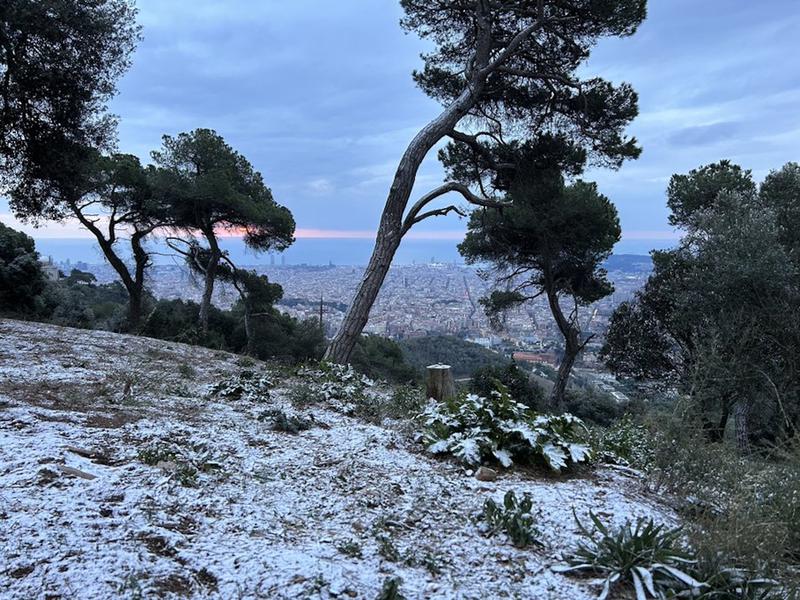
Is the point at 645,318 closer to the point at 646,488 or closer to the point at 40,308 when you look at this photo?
the point at 646,488

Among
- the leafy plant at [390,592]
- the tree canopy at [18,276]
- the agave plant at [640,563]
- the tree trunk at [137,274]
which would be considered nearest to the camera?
the leafy plant at [390,592]

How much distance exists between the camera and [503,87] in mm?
8844

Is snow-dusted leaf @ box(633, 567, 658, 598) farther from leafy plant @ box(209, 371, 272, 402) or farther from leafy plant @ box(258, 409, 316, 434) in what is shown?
leafy plant @ box(209, 371, 272, 402)

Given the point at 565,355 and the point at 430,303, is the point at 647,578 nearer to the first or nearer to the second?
the point at 565,355

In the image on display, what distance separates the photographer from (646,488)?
3182 millimetres

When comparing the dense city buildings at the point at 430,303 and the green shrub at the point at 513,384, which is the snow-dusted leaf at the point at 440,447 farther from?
the green shrub at the point at 513,384

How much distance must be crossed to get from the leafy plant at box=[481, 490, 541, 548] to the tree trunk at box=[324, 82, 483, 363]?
485cm

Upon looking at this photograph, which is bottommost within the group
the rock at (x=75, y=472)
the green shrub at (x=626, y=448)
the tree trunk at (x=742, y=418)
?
the tree trunk at (x=742, y=418)

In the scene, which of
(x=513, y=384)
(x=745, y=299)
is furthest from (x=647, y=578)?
(x=513, y=384)

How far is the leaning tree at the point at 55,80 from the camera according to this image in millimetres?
6277

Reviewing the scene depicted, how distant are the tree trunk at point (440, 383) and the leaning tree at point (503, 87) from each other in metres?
2.18

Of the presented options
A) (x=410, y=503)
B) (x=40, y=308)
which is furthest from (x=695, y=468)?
(x=40, y=308)

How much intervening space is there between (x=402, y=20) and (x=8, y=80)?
20.6ft

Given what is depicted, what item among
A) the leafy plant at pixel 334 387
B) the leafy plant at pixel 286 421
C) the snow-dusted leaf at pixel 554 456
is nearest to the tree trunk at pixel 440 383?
the leafy plant at pixel 334 387
